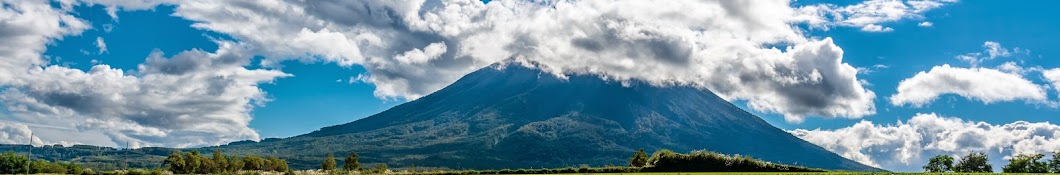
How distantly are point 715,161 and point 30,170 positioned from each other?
90.4 meters

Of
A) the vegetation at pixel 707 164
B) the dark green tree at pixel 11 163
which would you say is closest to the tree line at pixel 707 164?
the vegetation at pixel 707 164

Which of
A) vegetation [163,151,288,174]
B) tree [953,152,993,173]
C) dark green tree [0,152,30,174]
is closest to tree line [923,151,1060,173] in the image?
tree [953,152,993,173]

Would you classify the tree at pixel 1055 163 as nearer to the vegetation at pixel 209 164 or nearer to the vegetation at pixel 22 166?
the vegetation at pixel 209 164

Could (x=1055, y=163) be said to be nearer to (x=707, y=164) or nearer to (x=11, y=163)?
(x=707, y=164)

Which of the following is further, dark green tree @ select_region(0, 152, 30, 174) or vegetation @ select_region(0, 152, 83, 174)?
dark green tree @ select_region(0, 152, 30, 174)

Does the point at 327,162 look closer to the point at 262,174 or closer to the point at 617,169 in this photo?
the point at 262,174

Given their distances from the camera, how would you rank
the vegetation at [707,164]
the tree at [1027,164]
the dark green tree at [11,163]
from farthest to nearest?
the dark green tree at [11,163] < the tree at [1027,164] < the vegetation at [707,164]

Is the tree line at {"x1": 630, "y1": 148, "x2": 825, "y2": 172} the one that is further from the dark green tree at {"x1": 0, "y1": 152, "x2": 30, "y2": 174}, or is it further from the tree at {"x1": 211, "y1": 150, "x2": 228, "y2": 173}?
the dark green tree at {"x1": 0, "y1": 152, "x2": 30, "y2": 174}

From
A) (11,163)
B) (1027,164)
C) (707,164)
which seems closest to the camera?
(707,164)

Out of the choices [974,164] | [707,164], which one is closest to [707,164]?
[707,164]

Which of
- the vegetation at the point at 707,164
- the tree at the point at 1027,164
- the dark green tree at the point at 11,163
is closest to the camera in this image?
the vegetation at the point at 707,164

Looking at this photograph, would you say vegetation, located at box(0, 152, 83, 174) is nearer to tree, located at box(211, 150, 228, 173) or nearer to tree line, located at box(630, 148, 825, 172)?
tree, located at box(211, 150, 228, 173)

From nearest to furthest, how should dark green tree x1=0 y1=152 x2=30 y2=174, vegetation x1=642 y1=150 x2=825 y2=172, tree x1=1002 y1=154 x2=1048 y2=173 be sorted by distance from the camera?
vegetation x1=642 y1=150 x2=825 y2=172 < tree x1=1002 y1=154 x2=1048 y2=173 < dark green tree x1=0 y1=152 x2=30 y2=174

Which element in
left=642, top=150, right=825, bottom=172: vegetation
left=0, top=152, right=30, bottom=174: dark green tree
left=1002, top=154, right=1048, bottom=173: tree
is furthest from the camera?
left=0, top=152, right=30, bottom=174: dark green tree
